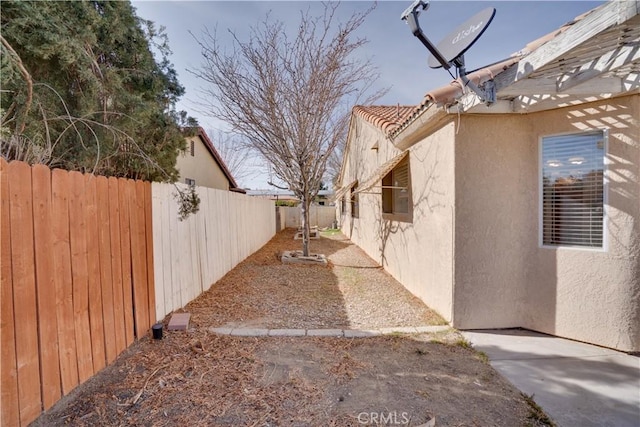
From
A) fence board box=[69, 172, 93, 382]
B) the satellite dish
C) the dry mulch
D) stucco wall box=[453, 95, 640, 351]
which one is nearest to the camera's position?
fence board box=[69, 172, 93, 382]

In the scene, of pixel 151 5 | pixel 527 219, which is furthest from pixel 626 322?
pixel 151 5

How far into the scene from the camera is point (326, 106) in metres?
12.0

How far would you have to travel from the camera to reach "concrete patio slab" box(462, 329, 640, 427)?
12.0ft

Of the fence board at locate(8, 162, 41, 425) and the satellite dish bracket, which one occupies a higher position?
the satellite dish bracket

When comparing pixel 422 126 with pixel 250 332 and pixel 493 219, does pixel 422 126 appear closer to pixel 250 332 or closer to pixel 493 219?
pixel 493 219

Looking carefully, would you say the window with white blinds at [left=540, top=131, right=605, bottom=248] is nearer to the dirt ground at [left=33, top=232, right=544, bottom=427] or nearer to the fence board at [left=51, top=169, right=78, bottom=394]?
the dirt ground at [left=33, top=232, right=544, bottom=427]

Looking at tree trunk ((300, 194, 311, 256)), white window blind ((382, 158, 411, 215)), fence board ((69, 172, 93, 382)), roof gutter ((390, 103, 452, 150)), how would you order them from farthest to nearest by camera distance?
tree trunk ((300, 194, 311, 256)) → white window blind ((382, 158, 411, 215)) → roof gutter ((390, 103, 452, 150)) → fence board ((69, 172, 93, 382))

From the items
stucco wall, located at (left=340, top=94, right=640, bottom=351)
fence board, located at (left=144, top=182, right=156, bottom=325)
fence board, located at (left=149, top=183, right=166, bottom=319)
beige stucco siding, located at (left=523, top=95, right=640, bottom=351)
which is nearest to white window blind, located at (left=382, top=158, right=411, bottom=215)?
stucco wall, located at (left=340, top=94, right=640, bottom=351)

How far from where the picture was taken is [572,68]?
416cm

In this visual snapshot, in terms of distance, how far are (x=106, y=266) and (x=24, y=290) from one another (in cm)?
128

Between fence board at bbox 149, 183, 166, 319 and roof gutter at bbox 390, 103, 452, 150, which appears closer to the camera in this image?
fence board at bbox 149, 183, 166, 319

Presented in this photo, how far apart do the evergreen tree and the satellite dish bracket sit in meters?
4.40

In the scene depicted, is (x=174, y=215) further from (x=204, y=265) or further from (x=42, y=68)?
(x=42, y=68)

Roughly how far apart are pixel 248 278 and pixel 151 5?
743 centimetres
